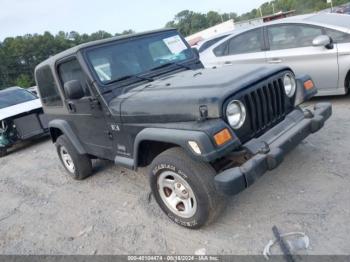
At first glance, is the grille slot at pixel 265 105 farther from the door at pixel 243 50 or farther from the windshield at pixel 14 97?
the windshield at pixel 14 97

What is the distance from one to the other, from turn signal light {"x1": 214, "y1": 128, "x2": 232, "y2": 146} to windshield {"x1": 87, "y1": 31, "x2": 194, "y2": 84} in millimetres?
1670

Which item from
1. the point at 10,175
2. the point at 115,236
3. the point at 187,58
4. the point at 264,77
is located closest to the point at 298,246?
the point at 264,77

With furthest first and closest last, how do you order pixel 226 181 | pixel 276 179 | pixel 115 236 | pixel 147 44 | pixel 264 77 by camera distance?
1. pixel 147 44
2. pixel 276 179
3. pixel 115 236
4. pixel 264 77
5. pixel 226 181

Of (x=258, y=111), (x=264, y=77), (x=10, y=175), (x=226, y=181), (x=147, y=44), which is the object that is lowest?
(x=10, y=175)

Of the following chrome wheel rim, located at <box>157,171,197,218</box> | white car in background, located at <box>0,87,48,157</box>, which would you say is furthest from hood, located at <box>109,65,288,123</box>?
white car in background, located at <box>0,87,48,157</box>

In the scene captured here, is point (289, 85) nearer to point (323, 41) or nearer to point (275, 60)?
point (323, 41)

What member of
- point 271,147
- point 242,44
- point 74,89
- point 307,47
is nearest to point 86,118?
point 74,89

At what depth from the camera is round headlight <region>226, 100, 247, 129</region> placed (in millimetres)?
3166

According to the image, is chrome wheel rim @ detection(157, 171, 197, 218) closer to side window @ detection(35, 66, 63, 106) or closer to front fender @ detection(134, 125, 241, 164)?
front fender @ detection(134, 125, 241, 164)

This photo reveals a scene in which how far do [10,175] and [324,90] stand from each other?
19.8 feet

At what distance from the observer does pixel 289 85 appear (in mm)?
3936

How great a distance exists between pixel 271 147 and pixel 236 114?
44 cm

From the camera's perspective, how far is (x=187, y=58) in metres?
4.80

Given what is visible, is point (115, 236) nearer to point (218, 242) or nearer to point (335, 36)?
point (218, 242)
